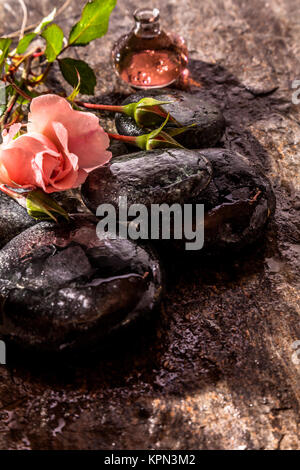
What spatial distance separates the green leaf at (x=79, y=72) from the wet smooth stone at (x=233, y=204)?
30cm

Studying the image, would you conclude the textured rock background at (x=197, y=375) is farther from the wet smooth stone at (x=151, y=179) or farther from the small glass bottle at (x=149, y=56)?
the small glass bottle at (x=149, y=56)

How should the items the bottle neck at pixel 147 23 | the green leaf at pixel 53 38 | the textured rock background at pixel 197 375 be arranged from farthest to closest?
the bottle neck at pixel 147 23 < the green leaf at pixel 53 38 < the textured rock background at pixel 197 375

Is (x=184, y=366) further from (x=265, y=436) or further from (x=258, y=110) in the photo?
(x=258, y=110)

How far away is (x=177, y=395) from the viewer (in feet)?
2.09

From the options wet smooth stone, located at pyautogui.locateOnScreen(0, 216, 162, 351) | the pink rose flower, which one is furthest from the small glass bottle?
wet smooth stone, located at pyautogui.locateOnScreen(0, 216, 162, 351)

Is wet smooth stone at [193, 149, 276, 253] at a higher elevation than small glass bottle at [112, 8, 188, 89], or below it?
below

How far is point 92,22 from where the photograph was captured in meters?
0.90

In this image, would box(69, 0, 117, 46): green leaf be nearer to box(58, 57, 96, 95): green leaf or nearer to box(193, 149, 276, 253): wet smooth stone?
box(58, 57, 96, 95): green leaf

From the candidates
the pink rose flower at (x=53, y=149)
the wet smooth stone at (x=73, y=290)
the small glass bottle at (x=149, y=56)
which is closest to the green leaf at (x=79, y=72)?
the small glass bottle at (x=149, y=56)

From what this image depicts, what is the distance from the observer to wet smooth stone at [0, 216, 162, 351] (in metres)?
0.63

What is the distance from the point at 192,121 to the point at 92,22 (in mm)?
232

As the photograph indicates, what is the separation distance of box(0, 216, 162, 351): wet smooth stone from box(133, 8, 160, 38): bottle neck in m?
0.57

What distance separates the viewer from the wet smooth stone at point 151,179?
705 millimetres
